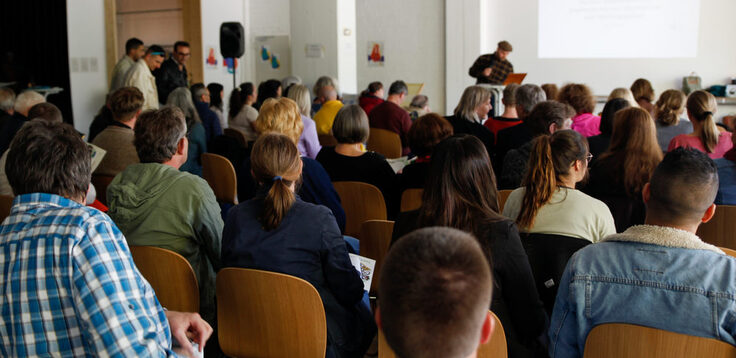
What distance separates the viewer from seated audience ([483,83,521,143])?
16.5 ft

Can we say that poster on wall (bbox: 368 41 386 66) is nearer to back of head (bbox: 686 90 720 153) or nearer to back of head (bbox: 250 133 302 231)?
back of head (bbox: 686 90 720 153)

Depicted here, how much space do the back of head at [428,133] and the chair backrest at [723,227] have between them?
1389 mm

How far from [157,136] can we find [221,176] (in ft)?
6.10

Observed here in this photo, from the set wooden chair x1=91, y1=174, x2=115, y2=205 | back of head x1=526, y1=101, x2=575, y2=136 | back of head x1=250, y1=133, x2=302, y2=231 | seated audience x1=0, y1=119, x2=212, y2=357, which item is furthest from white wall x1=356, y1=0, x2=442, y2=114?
seated audience x1=0, y1=119, x2=212, y2=357

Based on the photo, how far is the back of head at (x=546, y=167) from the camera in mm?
2393

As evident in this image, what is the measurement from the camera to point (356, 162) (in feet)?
12.0

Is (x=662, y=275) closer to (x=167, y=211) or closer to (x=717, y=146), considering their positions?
(x=167, y=211)

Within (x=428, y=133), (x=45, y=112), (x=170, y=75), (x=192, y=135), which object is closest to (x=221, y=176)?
(x=192, y=135)

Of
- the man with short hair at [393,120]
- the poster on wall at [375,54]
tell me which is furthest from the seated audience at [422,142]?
the poster on wall at [375,54]

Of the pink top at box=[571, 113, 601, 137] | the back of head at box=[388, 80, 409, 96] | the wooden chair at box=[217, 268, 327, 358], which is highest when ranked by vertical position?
the back of head at box=[388, 80, 409, 96]

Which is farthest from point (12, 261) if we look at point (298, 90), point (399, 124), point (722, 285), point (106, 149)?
point (399, 124)

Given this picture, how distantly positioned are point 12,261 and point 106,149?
2.75 meters

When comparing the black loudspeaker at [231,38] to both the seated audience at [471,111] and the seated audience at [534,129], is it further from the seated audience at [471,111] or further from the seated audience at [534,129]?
the seated audience at [534,129]

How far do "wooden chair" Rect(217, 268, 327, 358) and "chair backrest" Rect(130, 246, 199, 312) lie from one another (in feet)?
Result: 0.53
